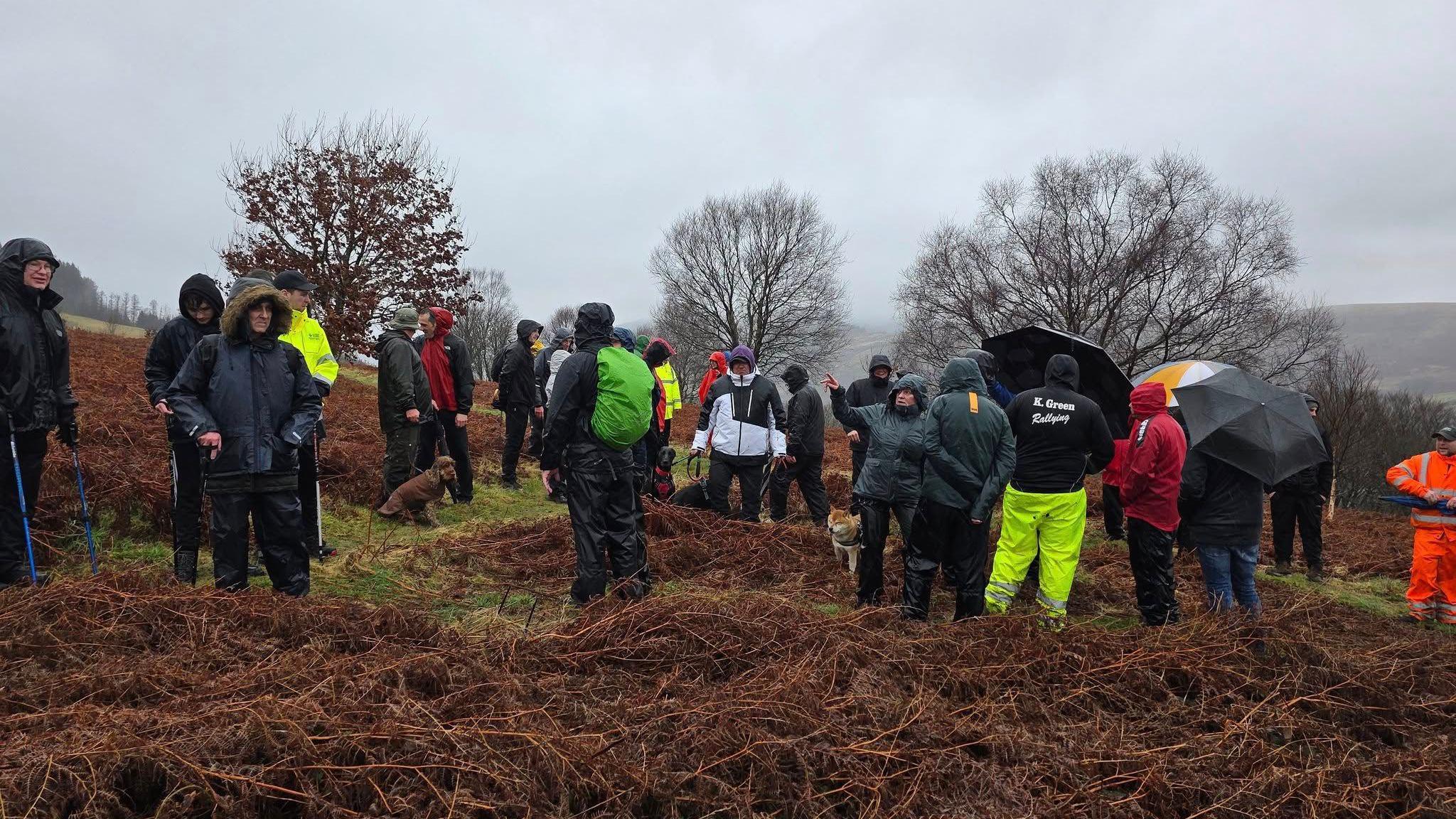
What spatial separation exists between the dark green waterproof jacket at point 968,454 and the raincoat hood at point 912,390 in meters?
0.19

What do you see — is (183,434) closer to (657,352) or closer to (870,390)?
(657,352)

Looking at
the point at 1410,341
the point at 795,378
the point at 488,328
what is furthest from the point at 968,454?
the point at 1410,341

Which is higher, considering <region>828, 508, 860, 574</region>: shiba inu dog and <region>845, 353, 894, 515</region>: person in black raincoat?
<region>845, 353, 894, 515</region>: person in black raincoat

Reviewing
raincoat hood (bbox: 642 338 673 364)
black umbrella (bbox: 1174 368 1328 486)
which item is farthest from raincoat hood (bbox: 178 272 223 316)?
black umbrella (bbox: 1174 368 1328 486)

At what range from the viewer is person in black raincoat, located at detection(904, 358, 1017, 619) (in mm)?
4707

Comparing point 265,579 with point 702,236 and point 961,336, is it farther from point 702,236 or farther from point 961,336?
point 702,236

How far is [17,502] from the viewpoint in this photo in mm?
4434

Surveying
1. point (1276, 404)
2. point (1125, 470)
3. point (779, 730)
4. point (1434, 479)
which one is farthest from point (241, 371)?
point (1434, 479)

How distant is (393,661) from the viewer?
3156 mm

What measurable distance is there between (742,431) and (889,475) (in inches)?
96.0

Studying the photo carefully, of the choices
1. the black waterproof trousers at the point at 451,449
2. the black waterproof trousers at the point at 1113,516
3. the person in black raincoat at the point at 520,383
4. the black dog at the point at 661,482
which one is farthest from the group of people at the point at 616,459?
the person in black raincoat at the point at 520,383

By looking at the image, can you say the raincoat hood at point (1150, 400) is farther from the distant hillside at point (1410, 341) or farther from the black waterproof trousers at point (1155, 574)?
the distant hillside at point (1410, 341)

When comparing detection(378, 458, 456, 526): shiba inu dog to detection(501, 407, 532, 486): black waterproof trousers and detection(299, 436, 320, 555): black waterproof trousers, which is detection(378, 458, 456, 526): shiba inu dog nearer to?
detection(299, 436, 320, 555): black waterproof trousers

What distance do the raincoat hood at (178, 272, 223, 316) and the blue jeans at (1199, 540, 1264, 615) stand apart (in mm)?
6932
